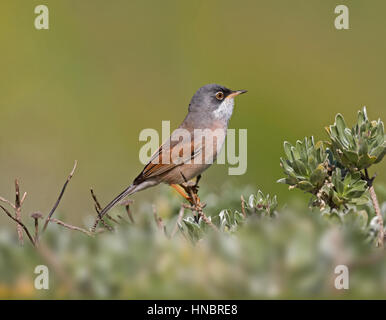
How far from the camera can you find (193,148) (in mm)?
3594

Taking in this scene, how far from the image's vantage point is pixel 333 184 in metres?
1.61

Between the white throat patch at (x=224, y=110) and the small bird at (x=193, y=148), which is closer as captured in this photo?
the small bird at (x=193, y=148)

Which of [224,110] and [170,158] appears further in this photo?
[224,110]

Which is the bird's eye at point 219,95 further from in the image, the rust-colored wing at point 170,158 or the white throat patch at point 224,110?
the rust-colored wing at point 170,158

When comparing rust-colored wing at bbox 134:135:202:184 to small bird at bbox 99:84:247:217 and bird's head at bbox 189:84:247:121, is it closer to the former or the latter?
small bird at bbox 99:84:247:217

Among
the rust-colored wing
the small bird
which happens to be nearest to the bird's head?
the small bird

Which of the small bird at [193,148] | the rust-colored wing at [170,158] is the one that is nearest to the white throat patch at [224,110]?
the small bird at [193,148]

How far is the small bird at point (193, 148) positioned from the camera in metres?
3.56

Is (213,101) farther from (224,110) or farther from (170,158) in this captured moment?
(170,158)

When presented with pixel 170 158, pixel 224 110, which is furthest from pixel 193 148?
pixel 224 110

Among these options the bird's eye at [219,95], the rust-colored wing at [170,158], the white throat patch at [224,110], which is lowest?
the rust-colored wing at [170,158]

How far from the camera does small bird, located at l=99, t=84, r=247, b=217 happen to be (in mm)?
3557
